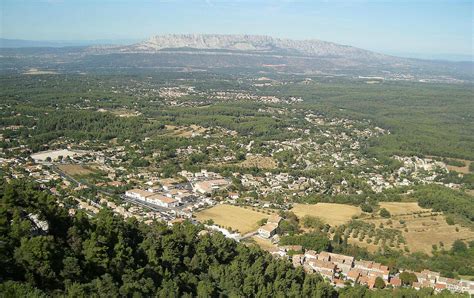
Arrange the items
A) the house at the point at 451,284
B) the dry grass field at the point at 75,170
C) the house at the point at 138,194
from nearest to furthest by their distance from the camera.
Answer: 1. the house at the point at 451,284
2. the house at the point at 138,194
3. the dry grass field at the point at 75,170

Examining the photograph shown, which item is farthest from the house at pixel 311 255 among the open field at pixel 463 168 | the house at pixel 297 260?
the open field at pixel 463 168

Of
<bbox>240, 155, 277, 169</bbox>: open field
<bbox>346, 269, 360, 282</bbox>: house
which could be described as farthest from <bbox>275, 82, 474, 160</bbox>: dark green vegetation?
<bbox>346, 269, 360, 282</bbox>: house

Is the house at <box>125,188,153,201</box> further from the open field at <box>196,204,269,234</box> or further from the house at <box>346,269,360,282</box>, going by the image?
the house at <box>346,269,360,282</box>

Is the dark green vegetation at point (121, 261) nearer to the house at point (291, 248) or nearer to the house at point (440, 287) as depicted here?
the house at point (291, 248)

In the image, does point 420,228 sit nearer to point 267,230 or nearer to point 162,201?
point 267,230

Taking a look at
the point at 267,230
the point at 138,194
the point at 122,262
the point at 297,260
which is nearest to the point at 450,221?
the point at 267,230

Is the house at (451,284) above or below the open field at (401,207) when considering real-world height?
above

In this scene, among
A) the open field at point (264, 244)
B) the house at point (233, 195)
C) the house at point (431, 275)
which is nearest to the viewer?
the house at point (431, 275)
